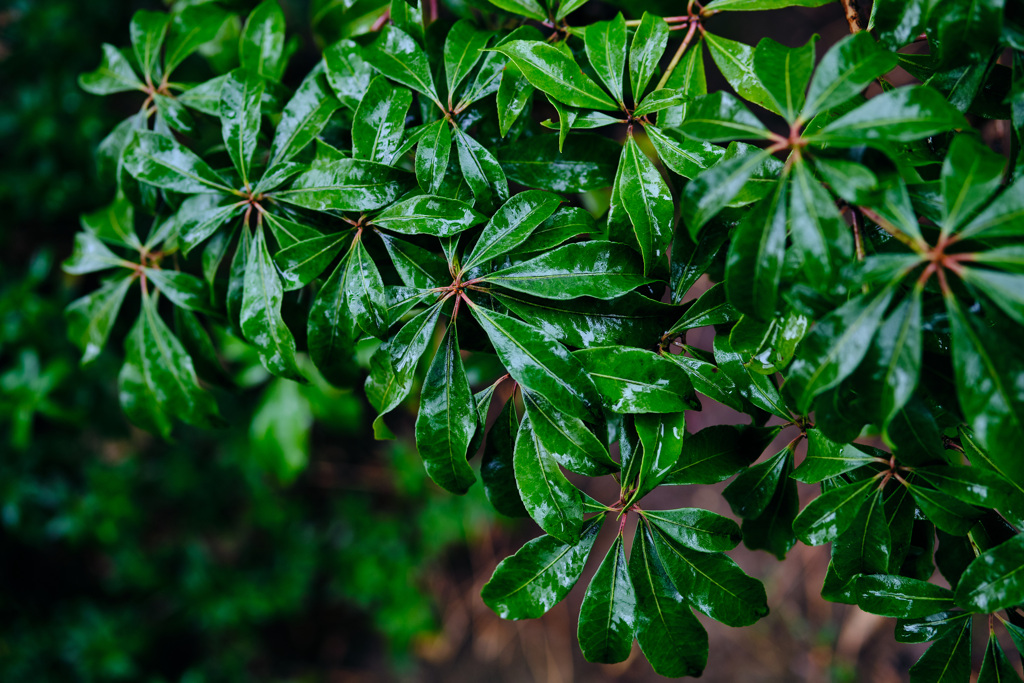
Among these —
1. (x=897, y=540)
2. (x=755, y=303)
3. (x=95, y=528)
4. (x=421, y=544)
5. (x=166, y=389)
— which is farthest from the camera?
(x=421, y=544)

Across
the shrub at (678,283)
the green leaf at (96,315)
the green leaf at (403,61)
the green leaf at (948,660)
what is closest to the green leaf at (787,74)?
the shrub at (678,283)

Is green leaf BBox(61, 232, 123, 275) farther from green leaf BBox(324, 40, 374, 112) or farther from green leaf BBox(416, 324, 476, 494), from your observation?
green leaf BBox(416, 324, 476, 494)

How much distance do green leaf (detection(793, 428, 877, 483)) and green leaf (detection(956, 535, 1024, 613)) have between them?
0.38ft

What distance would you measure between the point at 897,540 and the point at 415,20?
0.79 meters

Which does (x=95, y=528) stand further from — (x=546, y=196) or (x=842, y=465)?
(x=842, y=465)

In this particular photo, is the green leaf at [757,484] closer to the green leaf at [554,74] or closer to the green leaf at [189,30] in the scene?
the green leaf at [554,74]

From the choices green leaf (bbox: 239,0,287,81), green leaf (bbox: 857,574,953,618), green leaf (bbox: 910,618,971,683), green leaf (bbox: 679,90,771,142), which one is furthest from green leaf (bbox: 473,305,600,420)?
green leaf (bbox: 239,0,287,81)

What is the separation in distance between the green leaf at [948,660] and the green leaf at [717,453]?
0.25 metres

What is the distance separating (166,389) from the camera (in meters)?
0.81

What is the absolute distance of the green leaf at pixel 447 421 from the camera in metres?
0.58

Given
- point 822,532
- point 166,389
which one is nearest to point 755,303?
point 822,532

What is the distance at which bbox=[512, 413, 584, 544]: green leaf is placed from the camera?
56cm

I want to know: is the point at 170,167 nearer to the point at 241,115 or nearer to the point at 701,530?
the point at 241,115

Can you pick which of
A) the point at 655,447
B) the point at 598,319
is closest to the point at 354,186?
the point at 598,319
